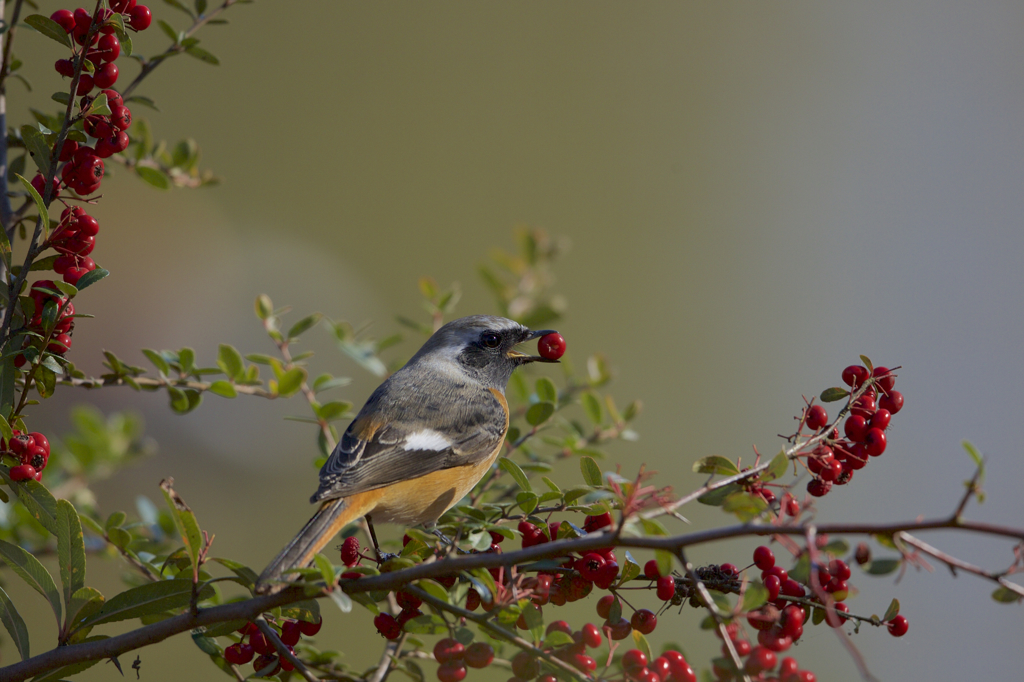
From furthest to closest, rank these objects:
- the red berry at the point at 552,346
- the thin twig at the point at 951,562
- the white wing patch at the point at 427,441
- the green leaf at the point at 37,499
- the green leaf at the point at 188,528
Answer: the red berry at the point at 552,346 → the white wing patch at the point at 427,441 → the green leaf at the point at 37,499 → the green leaf at the point at 188,528 → the thin twig at the point at 951,562

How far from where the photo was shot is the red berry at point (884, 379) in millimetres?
1335

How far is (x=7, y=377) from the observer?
125cm

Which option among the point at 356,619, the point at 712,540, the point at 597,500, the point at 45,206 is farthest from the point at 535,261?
the point at 356,619

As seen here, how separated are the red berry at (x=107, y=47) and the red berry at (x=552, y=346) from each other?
1.30 metres

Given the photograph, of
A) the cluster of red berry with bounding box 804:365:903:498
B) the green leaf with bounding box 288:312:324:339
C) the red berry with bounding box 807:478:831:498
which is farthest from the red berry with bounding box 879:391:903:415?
the green leaf with bounding box 288:312:324:339

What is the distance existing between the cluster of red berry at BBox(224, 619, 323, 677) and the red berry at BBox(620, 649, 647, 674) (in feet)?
1.81

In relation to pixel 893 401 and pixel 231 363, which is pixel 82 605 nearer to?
pixel 231 363

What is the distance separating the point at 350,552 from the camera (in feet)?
5.31

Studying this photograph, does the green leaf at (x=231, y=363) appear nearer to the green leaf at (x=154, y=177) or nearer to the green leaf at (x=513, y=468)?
the green leaf at (x=154, y=177)

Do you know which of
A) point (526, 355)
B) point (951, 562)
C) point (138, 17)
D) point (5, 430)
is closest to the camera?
point (951, 562)

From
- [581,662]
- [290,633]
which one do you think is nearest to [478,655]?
[581,662]

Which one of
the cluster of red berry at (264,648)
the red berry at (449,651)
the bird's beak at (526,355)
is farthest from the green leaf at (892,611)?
the bird's beak at (526,355)

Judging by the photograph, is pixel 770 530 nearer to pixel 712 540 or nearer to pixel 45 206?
pixel 712 540

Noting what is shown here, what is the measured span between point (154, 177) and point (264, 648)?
43.6 inches
